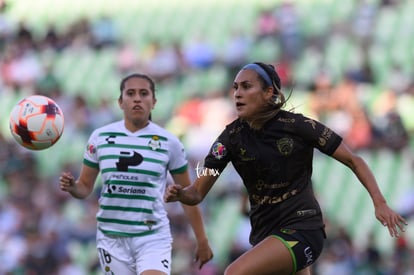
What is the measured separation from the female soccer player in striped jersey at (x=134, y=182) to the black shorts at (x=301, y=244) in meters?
1.20

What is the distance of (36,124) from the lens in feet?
22.5

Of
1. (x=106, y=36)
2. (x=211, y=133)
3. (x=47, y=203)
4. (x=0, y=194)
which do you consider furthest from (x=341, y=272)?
(x=106, y=36)

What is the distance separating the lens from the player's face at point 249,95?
6.10m

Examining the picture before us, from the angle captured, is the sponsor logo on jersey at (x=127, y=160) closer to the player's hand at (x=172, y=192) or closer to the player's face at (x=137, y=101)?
the player's face at (x=137, y=101)

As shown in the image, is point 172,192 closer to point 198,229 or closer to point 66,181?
point 66,181

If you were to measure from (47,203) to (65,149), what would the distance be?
62.4 inches

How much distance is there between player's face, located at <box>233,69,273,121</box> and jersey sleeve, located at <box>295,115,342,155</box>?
306mm

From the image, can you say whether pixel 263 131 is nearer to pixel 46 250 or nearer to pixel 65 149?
pixel 46 250

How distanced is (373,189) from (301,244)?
593mm

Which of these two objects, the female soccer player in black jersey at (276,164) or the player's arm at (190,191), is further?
the female soccer player in black jersey at (276,164)

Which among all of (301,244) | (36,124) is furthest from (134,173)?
(301,244)

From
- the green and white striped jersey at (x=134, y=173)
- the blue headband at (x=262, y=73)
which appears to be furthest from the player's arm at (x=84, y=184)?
the blue headband at (x=262, y=73)

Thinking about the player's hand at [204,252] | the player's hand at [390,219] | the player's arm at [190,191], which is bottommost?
the player's hand at [204,252]

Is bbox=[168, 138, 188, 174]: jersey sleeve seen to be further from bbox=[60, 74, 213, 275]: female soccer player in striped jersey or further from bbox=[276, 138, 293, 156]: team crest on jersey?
bbox=[276, 138, 293, 156]: team crest on jersey
